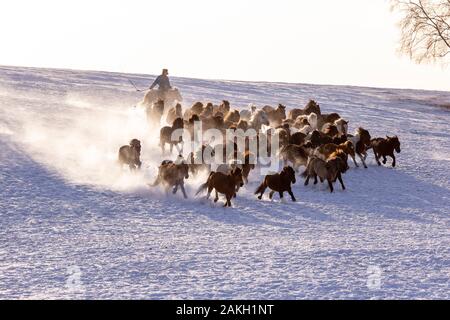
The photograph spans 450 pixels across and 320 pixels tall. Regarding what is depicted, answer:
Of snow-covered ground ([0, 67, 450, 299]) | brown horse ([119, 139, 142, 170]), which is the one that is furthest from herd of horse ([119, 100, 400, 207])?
snow-covered ground ([0, 67, 450, 299])

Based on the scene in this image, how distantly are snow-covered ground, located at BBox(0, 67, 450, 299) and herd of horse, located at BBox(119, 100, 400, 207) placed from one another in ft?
1.24

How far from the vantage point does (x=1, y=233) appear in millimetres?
10875

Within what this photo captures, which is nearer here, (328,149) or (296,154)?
(296,154)

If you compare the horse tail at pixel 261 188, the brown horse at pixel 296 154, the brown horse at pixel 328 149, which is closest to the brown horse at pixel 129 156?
the horse tail at pixel 261 188

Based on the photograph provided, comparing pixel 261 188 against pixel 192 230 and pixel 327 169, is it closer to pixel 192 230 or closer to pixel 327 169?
pixel 327 169

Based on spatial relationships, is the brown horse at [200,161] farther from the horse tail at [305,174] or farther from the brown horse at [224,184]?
the horse tail at [305,174]

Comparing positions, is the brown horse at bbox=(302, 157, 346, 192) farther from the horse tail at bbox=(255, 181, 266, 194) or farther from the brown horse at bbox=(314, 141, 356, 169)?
the horse tail at bbox=(255, 181, 266, 194)

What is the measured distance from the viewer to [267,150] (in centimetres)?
1761

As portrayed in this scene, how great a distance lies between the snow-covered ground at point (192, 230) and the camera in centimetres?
874

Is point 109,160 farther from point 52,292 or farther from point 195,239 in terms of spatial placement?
point 52,292

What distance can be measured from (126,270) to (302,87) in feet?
101

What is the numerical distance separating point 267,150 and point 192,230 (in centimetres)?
648

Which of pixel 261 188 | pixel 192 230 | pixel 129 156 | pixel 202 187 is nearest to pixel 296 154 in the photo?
pixel 261 188

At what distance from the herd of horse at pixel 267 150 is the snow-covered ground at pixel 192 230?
1.24ft
